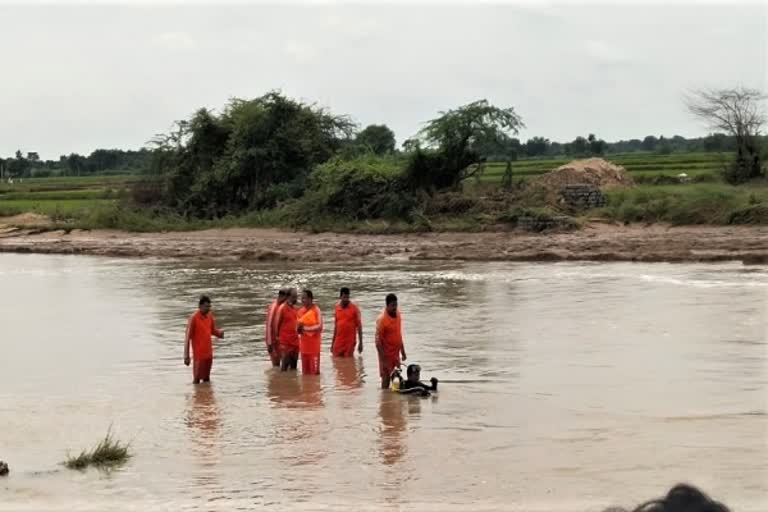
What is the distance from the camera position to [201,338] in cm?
1509

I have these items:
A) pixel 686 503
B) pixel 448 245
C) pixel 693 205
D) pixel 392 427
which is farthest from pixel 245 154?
pixel 686 503

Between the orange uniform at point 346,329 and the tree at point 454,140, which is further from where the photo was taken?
the tree at point 454,140

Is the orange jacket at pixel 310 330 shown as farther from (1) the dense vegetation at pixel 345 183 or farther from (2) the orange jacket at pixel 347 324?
(1) the dense vegetation at pixel 345 183

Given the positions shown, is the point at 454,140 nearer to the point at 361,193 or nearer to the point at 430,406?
the point at 361,193

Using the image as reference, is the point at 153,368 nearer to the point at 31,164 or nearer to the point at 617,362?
the point at 617,362

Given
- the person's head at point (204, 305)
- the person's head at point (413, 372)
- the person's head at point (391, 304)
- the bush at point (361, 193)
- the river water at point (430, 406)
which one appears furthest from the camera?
the bush at point (361, 193)

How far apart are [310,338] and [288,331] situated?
2.39ft

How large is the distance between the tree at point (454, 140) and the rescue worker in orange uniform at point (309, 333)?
2478 cm

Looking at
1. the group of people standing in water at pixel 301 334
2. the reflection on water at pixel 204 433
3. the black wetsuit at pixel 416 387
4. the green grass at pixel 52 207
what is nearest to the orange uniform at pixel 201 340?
the group of people standing in water at pixel 301 334

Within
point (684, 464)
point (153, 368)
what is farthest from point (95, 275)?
point (684, 464)

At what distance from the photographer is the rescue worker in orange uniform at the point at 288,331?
51.8 feet

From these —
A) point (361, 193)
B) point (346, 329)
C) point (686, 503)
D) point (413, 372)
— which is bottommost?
point (413, 372)

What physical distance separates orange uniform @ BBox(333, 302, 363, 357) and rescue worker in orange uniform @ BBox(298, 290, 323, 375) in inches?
41.9

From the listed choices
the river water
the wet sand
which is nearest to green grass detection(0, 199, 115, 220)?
the wet sand
